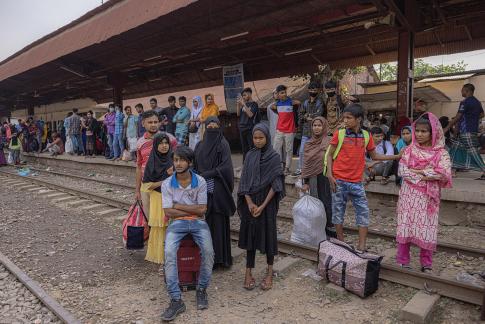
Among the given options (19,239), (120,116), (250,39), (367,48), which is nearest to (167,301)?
(19,239)

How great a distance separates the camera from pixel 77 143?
1620cm

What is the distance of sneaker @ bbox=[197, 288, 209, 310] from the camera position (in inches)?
141

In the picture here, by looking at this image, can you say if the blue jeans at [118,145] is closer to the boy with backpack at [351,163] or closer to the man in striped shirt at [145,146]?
the man in striped shirt at [145,146]

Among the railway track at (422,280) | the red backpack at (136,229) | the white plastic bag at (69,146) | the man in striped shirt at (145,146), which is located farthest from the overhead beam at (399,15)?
the white plastic bag at (69,146)

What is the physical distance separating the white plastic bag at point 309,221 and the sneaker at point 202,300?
1691 millimetres

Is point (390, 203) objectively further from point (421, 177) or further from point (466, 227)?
point (421, 177)

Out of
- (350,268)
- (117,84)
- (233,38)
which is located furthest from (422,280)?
(117,84)

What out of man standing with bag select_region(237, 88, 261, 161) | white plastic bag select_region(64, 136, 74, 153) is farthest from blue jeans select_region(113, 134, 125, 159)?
man standing with bag select_region(237, 88, 261, 161)

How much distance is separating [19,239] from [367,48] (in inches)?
372

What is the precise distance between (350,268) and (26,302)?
3429mm

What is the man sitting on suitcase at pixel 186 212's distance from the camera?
352cm

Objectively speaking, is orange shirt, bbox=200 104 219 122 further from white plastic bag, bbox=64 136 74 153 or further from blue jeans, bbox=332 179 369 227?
white plastic bag, bbox=64 136 74 153

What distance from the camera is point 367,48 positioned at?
10.2 meters

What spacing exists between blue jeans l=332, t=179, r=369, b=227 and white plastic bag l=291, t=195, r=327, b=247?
11.0 inches
